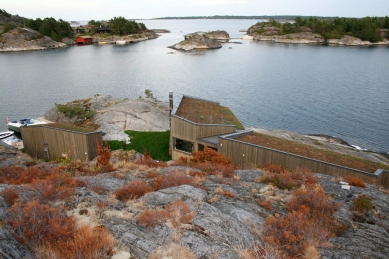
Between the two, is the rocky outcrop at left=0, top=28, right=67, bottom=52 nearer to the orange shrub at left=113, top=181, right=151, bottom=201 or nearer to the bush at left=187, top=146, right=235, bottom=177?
the bush at left=187, top=146, right=235, bottom=177

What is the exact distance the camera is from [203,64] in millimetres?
98062

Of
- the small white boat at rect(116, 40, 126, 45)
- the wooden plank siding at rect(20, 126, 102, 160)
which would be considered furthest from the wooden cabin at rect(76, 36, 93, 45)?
the wooden plank siding at rect(20, 126, 102, 160)

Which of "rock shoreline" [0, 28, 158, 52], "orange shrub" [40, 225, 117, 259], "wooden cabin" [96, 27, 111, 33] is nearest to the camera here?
"orange shrub" [40, 225, 117, 259]

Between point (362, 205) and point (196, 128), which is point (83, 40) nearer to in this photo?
point (196, 128)

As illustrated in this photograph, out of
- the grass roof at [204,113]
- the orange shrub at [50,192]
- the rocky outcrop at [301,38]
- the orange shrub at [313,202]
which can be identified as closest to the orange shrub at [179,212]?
the orange shrub at [50,192]

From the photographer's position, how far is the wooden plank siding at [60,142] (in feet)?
79.5

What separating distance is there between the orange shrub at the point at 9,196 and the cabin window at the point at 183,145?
16.7 m

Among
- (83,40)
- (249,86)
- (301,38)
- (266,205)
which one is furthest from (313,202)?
(83,40)

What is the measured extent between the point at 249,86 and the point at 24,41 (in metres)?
120

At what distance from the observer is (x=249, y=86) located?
221ft

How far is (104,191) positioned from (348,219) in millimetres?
9171

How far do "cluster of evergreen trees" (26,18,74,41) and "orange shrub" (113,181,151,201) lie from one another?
166 m

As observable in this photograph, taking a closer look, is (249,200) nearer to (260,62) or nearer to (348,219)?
(348,219)

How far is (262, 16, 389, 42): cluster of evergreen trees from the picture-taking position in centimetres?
15418
